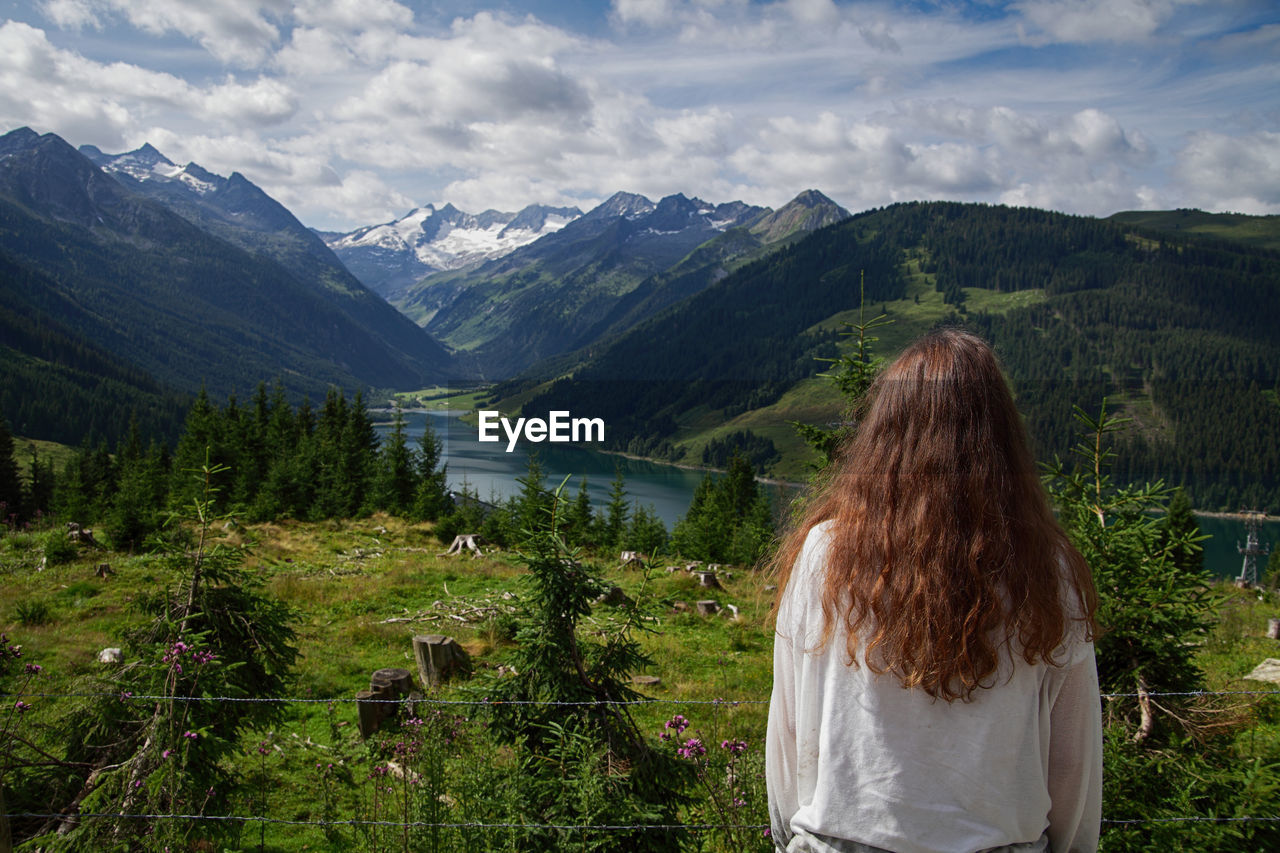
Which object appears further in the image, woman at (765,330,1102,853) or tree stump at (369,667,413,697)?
tree stump at (369,667,413,697)

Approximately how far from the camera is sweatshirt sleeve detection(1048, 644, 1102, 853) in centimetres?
198

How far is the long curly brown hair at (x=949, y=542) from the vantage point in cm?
185

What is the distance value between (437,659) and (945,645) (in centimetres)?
912

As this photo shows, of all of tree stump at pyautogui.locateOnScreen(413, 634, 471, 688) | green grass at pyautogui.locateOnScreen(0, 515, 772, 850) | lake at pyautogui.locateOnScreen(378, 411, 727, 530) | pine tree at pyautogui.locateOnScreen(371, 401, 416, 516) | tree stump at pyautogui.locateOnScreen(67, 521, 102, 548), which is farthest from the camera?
lake at pyautogui.locateOnScreen(378, 411, 727, 530)

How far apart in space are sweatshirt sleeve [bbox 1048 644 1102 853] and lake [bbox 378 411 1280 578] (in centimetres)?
6671

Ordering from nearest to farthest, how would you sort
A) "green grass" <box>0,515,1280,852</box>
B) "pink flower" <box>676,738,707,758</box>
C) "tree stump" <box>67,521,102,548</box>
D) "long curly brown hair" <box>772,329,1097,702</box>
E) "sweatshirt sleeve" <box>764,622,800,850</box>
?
"long curly brown hair" <box>772,329,1097,702</box> → "sweatshirt sleeve" <box>764,622,800,850</box> → "pink flower" <box>676,738,707,758</box> → "green grass" <box>0,515,1280,852</box> → "tree stump" <box>67,521,102,548</box>

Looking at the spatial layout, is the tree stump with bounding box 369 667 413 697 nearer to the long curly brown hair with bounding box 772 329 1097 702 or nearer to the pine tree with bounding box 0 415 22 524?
the long curly brown hair with bounding box 772 329 1097 702

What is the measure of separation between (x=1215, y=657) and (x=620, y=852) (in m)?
13.8

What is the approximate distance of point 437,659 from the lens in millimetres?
9750

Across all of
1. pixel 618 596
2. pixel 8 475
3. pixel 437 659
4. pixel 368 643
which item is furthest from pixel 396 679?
pixel 8 475

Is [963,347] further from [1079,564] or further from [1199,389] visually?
[1199,389]

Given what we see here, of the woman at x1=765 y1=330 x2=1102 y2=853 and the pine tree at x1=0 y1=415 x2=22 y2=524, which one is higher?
the woman at x1=765 y1=330 x2=1102 y2=853

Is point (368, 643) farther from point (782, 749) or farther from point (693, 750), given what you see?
point (782, 749)

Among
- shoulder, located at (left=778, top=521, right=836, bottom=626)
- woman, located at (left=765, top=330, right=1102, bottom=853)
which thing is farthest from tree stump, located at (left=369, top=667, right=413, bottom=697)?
shoulder, located at (left=778, top=521, right=836, bottom=626)
